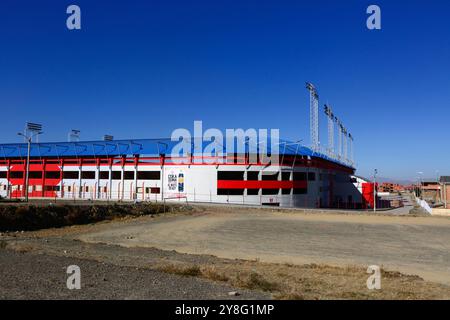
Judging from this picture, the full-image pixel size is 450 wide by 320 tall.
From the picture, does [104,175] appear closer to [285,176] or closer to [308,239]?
[285,176]

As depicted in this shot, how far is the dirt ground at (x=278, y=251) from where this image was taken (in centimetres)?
1173

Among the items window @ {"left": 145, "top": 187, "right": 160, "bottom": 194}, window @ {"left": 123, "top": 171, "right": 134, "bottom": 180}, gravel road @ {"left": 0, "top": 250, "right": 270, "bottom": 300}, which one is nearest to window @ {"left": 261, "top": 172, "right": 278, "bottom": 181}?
window @ {"left": 145, "top": 187, "right": 160, "bottom": 194}

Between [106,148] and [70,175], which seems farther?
[70,175]

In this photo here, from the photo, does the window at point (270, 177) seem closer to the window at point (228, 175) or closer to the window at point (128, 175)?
the window at point (228, 175)

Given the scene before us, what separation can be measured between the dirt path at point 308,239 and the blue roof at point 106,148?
25019 millimetres

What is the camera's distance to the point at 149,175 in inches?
2510

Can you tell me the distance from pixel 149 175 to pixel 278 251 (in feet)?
149

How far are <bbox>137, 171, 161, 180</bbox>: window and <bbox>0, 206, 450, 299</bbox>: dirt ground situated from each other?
23352 mm

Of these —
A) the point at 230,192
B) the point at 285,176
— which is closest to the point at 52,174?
the point at 230,192

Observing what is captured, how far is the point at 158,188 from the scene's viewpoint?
6241 centimetres

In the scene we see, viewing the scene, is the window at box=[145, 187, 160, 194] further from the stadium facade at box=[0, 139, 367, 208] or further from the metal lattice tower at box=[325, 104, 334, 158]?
the metal lattice tower at box=[325, 104, 334, 158]

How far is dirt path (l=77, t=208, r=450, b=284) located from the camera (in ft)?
61.4
